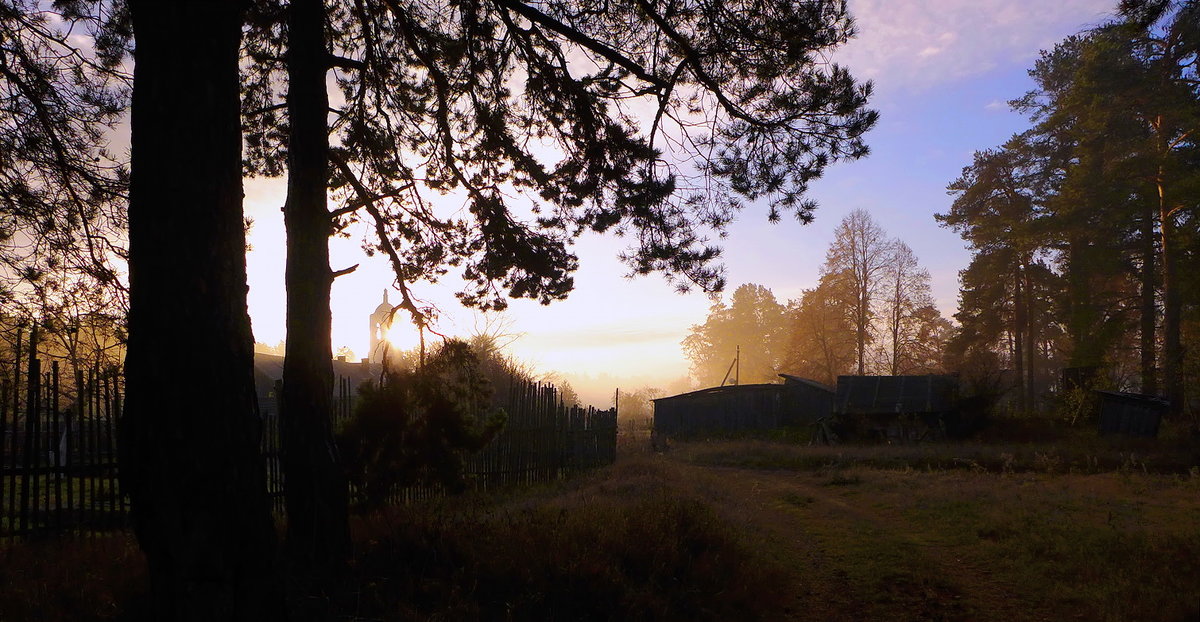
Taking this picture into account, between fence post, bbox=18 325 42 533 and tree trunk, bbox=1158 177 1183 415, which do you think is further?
tree trunk, bbox=1158 177 1183 415

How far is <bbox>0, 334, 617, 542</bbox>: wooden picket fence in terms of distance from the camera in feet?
22.8

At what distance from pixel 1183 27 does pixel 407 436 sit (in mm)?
27653

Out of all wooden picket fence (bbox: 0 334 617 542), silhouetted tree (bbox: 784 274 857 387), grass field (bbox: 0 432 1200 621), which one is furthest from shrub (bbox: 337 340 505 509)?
silhouetted tree (bbox: 784 274 857 387)

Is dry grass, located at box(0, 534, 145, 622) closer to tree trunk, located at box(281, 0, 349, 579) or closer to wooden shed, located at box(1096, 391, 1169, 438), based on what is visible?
tree trunk, located at box(281, 0, 349, 579)

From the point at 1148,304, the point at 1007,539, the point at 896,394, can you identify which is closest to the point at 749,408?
the point at 896,394

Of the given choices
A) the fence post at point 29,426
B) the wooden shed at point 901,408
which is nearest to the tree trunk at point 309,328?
the fence post at point 29,426

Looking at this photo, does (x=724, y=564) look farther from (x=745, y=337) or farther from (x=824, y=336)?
(x=745, y=337)

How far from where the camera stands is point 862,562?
791 centimetres

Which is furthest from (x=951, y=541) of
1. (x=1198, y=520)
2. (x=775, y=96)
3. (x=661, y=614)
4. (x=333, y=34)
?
(x=333, y=34)

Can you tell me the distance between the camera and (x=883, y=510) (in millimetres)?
11562

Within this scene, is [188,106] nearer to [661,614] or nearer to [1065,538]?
[661,614]

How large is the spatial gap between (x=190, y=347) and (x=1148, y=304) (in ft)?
112

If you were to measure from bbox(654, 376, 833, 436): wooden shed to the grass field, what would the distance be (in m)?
25.4

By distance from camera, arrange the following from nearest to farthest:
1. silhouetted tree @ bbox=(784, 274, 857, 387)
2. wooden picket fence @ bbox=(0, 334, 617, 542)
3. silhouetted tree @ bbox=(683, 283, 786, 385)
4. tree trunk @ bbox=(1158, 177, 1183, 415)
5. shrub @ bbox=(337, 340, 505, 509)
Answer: wooden picket fence @ bbox=(0, 334, 617, 542)
shrub @ bbox=(337, 340, 505, 509)
tree trunk @ bbox=(1158, 177, 1183, 415)
silhouetted tree @ bbox=(784, 274, 857, 387)
silhouetted tree @ bbox=(683, 283, 786, 385)
